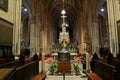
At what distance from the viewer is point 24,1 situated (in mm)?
19781

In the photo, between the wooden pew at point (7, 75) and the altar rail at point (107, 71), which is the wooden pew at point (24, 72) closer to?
the wooden pew at point (7, 75)

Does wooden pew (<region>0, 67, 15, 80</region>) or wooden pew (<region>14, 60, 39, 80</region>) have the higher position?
wooden pew (<region>0, 67, 15, 80</region>)

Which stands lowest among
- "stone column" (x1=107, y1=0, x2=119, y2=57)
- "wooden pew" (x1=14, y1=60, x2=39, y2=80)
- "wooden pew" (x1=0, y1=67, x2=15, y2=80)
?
"wooden pew" (x1=14, y1=60, x2=39, y2=80)

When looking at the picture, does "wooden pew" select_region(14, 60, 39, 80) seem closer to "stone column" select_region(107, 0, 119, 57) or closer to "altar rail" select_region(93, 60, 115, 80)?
"altar rail" select_region(93, 60, 115, 80)

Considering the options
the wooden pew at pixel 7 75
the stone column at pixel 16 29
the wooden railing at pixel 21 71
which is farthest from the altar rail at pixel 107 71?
the stone column at pixel 16 29

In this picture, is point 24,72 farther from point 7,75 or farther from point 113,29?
point 113,29

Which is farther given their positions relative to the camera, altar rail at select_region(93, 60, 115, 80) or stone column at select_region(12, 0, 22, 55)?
stone column at select_region(12, 0, 22, 55)

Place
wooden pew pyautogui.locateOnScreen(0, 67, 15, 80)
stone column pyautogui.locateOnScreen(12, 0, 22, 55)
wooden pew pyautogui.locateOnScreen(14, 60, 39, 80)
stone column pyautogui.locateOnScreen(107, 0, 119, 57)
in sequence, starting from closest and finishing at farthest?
wooden pew pyautogui.locateOnScreen(0, 67, 15, 80) < wooden pew pyautogui.locateOnScreen(14, 60, 39, 80) < stone column pyautogui.locateOnScreen(107, 0, 119, 57) < stone column pyautogui.locateOnScreen(12, 0, 22, 55)

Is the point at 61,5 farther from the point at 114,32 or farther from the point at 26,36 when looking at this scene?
the point at 114,32

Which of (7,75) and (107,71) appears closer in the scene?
(7,75)

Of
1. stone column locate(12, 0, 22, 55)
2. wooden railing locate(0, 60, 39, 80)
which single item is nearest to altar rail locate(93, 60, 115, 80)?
wooden railing locate(0, 60, 39, 80)

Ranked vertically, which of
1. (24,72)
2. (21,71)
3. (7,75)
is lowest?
(24,72)

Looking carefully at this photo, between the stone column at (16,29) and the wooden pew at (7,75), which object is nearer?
the wooden pew at (7,75)

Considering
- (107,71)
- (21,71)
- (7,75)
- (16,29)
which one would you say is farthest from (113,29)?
(7,75)
